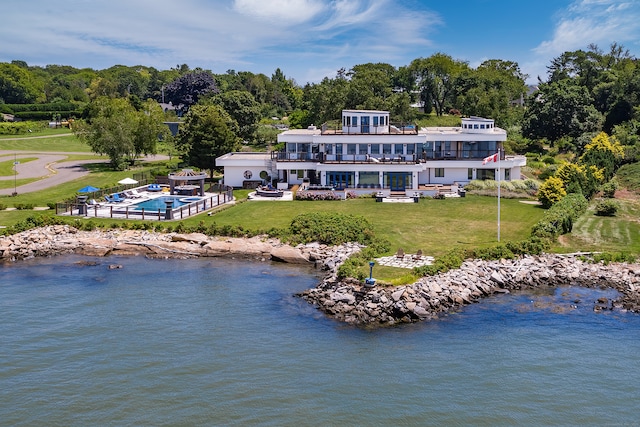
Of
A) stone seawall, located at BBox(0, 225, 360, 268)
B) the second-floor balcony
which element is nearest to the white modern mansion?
the second-floor balcony

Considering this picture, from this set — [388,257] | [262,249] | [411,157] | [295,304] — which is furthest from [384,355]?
[411,157]

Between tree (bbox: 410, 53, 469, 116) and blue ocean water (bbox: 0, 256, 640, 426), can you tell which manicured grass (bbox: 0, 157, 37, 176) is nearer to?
blue ocean water (bbox: 0, 256, 640, 426)

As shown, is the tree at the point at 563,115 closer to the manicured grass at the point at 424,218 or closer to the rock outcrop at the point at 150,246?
the manicured grass at the point at 424,218

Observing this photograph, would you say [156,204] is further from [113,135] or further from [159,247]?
[113,135]

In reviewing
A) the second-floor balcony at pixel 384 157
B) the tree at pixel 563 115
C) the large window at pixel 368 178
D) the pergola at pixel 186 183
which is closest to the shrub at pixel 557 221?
the second-floor balcony at pixel 384 157

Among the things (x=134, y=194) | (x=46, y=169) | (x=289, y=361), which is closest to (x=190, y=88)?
(x=46, y=169)

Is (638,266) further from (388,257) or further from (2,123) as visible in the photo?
(2,123)
